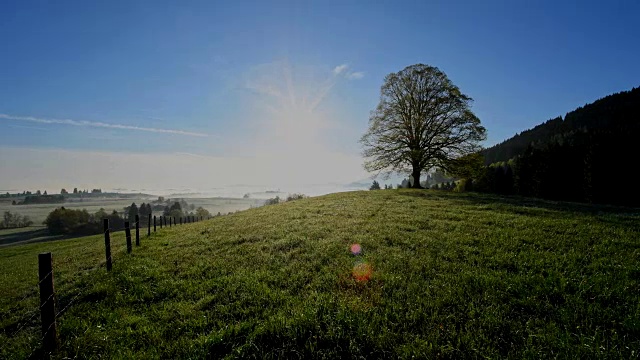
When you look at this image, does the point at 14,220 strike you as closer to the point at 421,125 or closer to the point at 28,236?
the point at 28,236

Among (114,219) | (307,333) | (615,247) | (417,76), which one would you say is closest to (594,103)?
(417,76)

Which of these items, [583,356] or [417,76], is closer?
[583,356]

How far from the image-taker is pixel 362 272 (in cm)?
858

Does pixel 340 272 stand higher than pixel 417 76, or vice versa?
pixel 417 76

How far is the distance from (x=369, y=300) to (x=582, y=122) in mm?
189484

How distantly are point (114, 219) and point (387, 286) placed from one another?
546 ft

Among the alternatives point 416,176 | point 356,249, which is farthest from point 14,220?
point 356,249

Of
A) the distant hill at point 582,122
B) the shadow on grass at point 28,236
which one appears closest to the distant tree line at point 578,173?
the distant hill at point 582,122

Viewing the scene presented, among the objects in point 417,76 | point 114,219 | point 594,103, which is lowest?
point 114,219

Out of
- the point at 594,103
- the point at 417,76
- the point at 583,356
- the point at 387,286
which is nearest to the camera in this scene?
the point at 583,356

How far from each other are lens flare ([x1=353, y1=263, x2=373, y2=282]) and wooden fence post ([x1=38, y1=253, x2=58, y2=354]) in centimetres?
711

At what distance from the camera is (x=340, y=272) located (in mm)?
8633

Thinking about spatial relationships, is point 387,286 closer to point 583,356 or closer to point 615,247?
point 583,356

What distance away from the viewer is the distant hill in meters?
120
